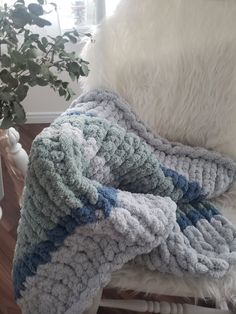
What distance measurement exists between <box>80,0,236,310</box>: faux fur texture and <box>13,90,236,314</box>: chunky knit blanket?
0.13m

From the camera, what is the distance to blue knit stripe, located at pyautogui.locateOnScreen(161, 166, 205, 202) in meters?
0.86

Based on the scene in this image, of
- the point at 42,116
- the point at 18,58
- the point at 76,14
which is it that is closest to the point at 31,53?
the point at 18,58

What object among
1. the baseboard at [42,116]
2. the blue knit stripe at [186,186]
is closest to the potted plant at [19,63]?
the blue knit stripe at [186,186]

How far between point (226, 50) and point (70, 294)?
67cm

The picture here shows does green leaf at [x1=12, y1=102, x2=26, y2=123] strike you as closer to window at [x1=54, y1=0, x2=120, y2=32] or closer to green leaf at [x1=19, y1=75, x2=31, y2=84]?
green leaf at [x1=19, y1=75, x2=31, y2=84]

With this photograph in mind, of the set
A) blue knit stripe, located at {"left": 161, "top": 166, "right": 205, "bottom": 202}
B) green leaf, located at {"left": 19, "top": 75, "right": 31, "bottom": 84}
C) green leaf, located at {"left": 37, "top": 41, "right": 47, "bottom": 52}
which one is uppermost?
green leaf, located at {"left": 37, "top": 41, "right": 47, "bottom": 52}

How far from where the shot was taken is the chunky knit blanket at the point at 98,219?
673mm

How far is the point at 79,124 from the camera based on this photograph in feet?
2.54

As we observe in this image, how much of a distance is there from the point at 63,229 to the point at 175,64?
51 centimetres

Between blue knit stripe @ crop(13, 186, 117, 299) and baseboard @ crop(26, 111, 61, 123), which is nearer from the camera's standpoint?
blue knit stripe @ crop(13, 186, 117, 299)

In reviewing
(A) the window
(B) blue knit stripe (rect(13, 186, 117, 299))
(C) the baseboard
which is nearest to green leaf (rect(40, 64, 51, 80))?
(B) blue knit stripe (rect(13, 186, 117, 299))

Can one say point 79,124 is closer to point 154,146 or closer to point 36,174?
point 36,174

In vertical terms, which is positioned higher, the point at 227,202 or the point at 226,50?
the point at 226,50

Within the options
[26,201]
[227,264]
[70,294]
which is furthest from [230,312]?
[26,201]
